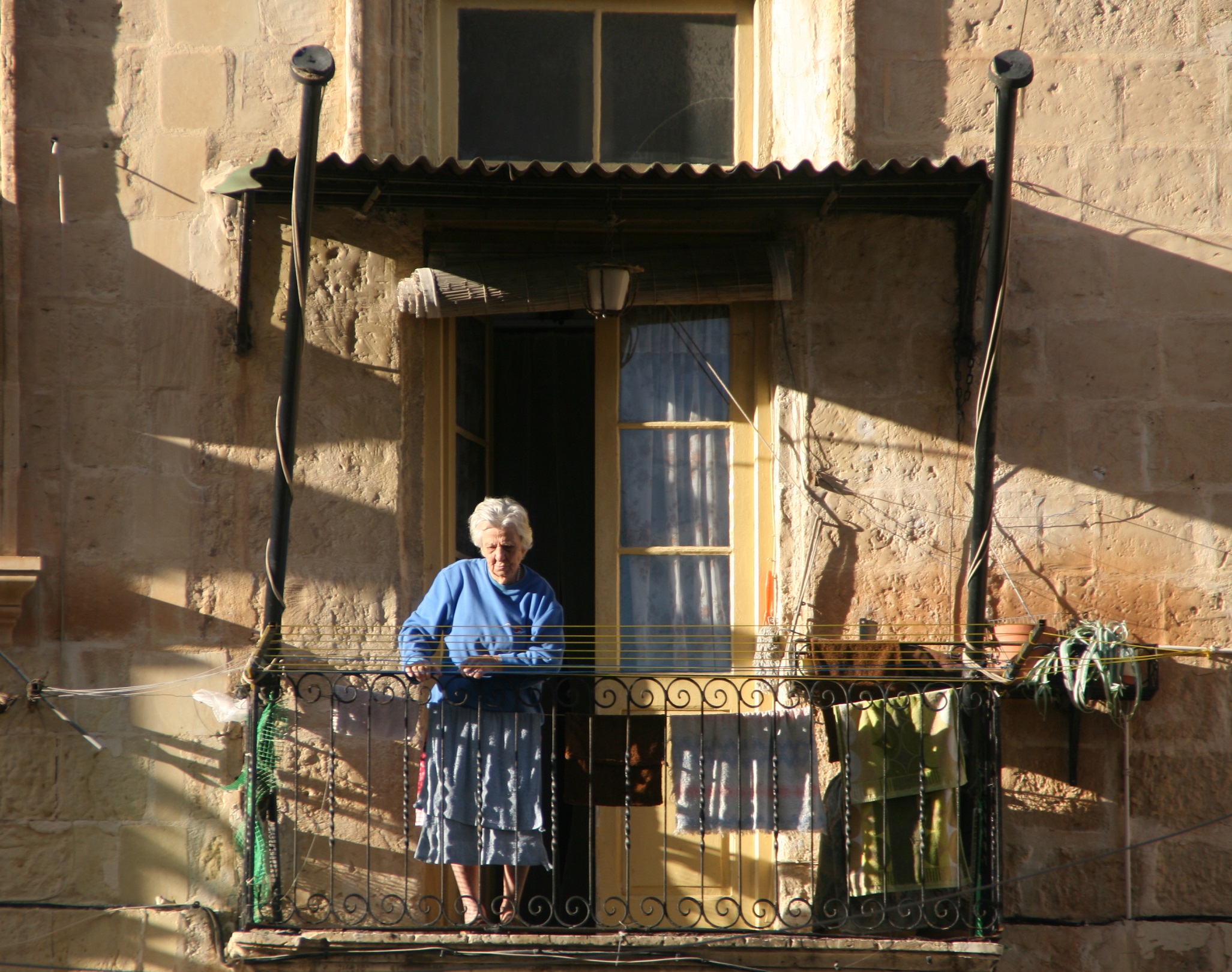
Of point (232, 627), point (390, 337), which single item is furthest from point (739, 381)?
point (232, 627)

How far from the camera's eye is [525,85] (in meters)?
6.55

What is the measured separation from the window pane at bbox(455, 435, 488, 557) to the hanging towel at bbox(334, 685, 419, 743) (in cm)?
85

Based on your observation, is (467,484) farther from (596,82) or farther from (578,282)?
(596,82)

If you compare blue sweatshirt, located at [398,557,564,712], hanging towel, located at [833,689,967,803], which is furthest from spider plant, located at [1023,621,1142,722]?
blue sweatshirt, located at [398,557,564,712]

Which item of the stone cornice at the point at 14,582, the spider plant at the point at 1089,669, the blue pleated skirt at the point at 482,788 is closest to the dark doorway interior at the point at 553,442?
the blue pleated skirt at the point at 482,788

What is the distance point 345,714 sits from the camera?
5461mm

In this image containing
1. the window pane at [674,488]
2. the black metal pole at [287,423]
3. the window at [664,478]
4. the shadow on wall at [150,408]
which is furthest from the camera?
the window pane at [674,488]

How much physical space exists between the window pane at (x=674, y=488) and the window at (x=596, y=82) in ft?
4.08

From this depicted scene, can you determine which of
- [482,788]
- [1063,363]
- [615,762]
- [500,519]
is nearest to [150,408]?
[500,519]

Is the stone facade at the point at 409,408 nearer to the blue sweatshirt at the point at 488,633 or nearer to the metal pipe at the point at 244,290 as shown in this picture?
the metal pipe at the point at 244,290

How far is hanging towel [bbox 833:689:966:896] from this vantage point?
5.22 m

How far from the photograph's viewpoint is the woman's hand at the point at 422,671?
17.1ft

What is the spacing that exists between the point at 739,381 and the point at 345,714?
206 centimetres

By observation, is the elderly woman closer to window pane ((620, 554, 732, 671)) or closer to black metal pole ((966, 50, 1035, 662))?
window pane ((620, 554, 732, 671))
